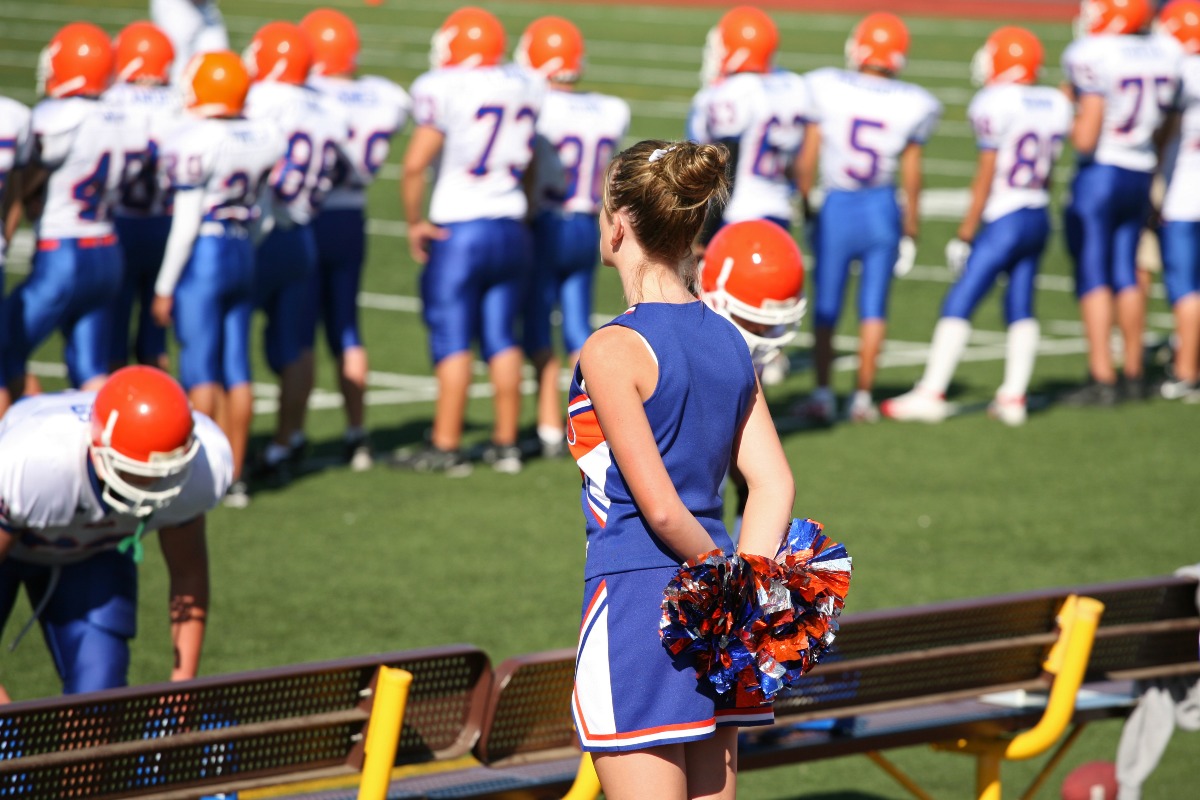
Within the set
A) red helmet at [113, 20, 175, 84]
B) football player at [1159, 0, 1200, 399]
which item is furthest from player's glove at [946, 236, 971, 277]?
red helmet at [113, 20, 175, 84]

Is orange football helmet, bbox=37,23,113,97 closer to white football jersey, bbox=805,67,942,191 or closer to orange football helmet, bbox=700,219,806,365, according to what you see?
white football jersey, bbox=805,67,942,191

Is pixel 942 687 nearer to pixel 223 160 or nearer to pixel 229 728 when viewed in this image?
pixel 229 728

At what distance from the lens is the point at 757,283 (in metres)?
4.36

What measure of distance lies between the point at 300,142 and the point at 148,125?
722 mm

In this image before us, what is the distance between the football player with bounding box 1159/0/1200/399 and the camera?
10.3 m

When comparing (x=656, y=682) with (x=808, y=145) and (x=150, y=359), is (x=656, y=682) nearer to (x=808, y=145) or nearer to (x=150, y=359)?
(x=150, y=359)

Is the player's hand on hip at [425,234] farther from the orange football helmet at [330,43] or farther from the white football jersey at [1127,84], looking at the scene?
the white football jersey at [1127,84]

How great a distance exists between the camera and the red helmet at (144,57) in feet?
27.7

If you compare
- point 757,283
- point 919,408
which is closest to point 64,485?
point 757,283

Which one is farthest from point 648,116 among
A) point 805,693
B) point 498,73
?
point 805,693

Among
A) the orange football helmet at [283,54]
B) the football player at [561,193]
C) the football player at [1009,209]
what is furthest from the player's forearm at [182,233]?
the football player at [1009,209]

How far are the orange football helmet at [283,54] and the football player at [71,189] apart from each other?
90cm

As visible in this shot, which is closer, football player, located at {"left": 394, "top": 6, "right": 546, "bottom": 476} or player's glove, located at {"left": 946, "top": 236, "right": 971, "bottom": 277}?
football player, located at {"left": 394, "top": 6, "right": 546, "bottom": 476}

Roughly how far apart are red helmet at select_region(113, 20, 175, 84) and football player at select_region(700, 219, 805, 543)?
488 centimetres
